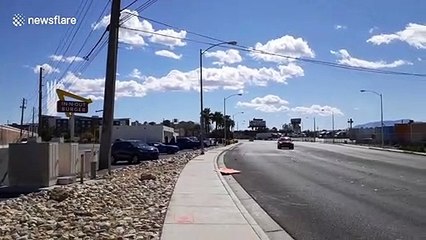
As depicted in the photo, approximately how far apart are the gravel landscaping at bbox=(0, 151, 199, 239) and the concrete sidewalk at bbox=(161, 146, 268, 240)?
297mm

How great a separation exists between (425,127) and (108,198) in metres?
73.6

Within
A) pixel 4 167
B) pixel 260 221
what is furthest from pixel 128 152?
pixel 260 221

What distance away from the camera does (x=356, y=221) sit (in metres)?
11.3

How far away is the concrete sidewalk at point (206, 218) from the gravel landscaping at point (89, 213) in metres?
0.30

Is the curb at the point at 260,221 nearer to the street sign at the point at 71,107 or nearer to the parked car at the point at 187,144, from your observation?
the street sign at the point at 71,107

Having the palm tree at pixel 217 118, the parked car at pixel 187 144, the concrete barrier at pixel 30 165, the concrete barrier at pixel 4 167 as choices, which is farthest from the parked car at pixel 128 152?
the palm tree at pixel 217 118

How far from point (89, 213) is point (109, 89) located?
45.6 feet

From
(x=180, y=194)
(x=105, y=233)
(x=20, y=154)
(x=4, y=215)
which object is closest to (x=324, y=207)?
(x=180, y=194)

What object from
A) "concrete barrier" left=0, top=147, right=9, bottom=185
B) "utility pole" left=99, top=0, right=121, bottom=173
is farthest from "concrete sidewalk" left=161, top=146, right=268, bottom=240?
"utility pole" left=99, top=0, right=121, bottom=173

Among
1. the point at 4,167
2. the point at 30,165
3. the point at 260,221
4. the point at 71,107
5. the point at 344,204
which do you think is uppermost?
the point at 71,107

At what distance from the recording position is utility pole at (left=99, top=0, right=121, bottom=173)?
25.0 metres

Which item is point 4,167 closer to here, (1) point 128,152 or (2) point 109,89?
(2) point 109,89

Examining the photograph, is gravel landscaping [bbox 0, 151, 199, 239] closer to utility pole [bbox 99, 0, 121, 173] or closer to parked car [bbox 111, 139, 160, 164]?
utility pole [bbox 99, 0, 121, 173]

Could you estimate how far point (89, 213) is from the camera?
1174cm
